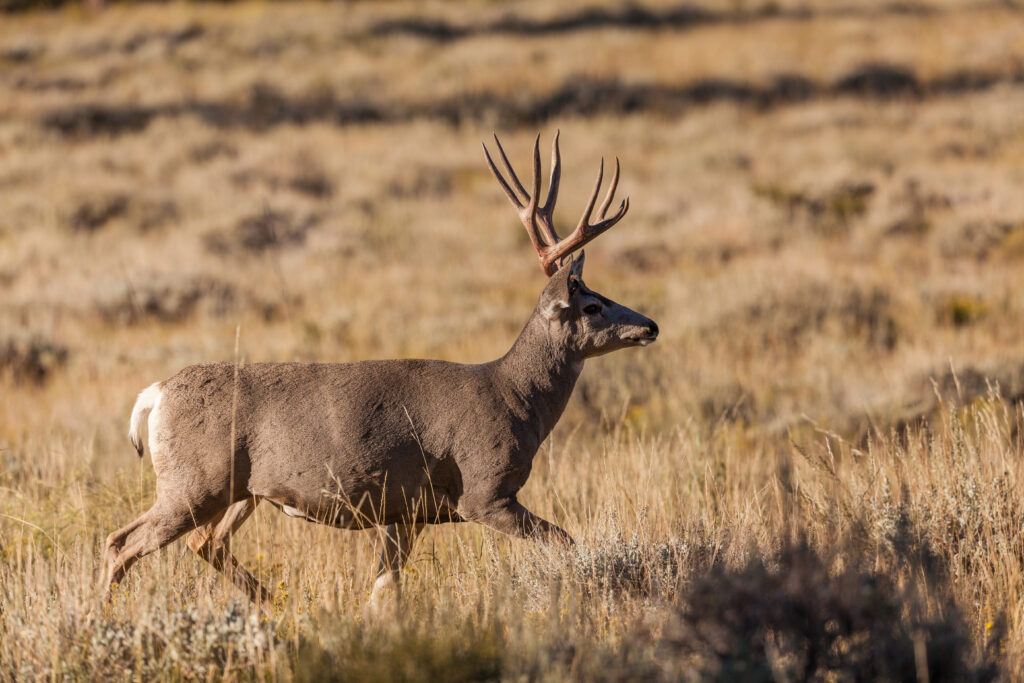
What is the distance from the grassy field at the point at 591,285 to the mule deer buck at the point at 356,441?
0.87ft

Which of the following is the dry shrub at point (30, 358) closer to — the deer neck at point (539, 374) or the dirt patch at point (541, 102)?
the deer neck at point (539, 374)

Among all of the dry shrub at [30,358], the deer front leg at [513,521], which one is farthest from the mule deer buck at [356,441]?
the dry shrub at [30,358]

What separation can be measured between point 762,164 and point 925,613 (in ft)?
62.4

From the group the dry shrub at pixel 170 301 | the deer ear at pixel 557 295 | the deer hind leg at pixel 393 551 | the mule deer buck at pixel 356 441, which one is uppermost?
the dry shrub at pixel 170 301

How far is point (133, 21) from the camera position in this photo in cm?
3709

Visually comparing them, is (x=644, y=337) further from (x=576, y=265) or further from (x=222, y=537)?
(x=222, y=537)

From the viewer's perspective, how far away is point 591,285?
46.6 ft

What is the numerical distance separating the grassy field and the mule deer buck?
0.87ft

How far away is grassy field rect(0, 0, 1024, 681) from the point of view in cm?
364

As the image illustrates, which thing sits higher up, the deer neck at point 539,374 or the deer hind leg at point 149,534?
the deer neck at point 539,374

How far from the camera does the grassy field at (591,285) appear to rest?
364cm

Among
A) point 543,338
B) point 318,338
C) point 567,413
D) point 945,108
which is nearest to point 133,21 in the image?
point 945,108

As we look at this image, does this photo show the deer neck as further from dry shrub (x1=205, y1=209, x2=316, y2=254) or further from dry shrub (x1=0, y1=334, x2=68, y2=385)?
dry shrub (x1=205, y1=209, x2=316, y2=254)

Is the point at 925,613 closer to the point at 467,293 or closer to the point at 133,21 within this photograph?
the point at 467,293
